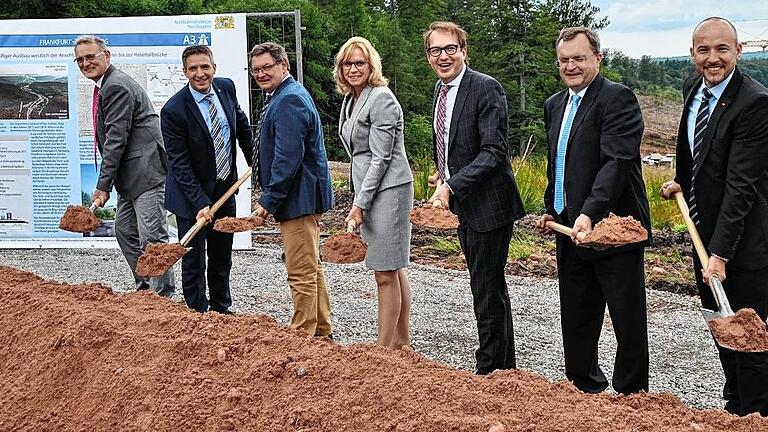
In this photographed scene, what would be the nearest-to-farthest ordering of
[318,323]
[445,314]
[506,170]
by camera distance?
1. [506,170]
2. [318,323]
3. [445,314]

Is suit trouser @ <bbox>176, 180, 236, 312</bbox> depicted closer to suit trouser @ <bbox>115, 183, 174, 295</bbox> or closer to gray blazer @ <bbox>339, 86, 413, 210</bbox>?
suit trouser @ <bbox>115, 183, 174, 295</bbox>

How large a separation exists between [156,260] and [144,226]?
854 millimetres

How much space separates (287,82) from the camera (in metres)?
5.78

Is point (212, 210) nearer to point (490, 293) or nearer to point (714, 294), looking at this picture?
point (490, 293)

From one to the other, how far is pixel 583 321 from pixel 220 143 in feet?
9.54

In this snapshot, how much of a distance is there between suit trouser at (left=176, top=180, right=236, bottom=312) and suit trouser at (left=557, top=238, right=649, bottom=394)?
271 cm

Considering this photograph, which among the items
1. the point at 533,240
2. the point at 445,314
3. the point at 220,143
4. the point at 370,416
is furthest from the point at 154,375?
the point at 533,240

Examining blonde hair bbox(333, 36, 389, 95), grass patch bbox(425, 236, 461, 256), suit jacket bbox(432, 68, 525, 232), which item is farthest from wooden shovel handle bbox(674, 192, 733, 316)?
grass patch bbox(425, 236, 461, 256)

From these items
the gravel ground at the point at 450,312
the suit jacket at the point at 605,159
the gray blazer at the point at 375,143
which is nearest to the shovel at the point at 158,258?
the gray blazer at the point at 375,143

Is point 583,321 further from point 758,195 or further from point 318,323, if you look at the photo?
point 318,323

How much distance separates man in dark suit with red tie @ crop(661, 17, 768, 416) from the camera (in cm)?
404

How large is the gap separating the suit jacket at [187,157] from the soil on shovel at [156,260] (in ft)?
1.98

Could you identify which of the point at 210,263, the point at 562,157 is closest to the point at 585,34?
the point at 562,157

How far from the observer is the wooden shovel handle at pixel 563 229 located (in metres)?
4.22
